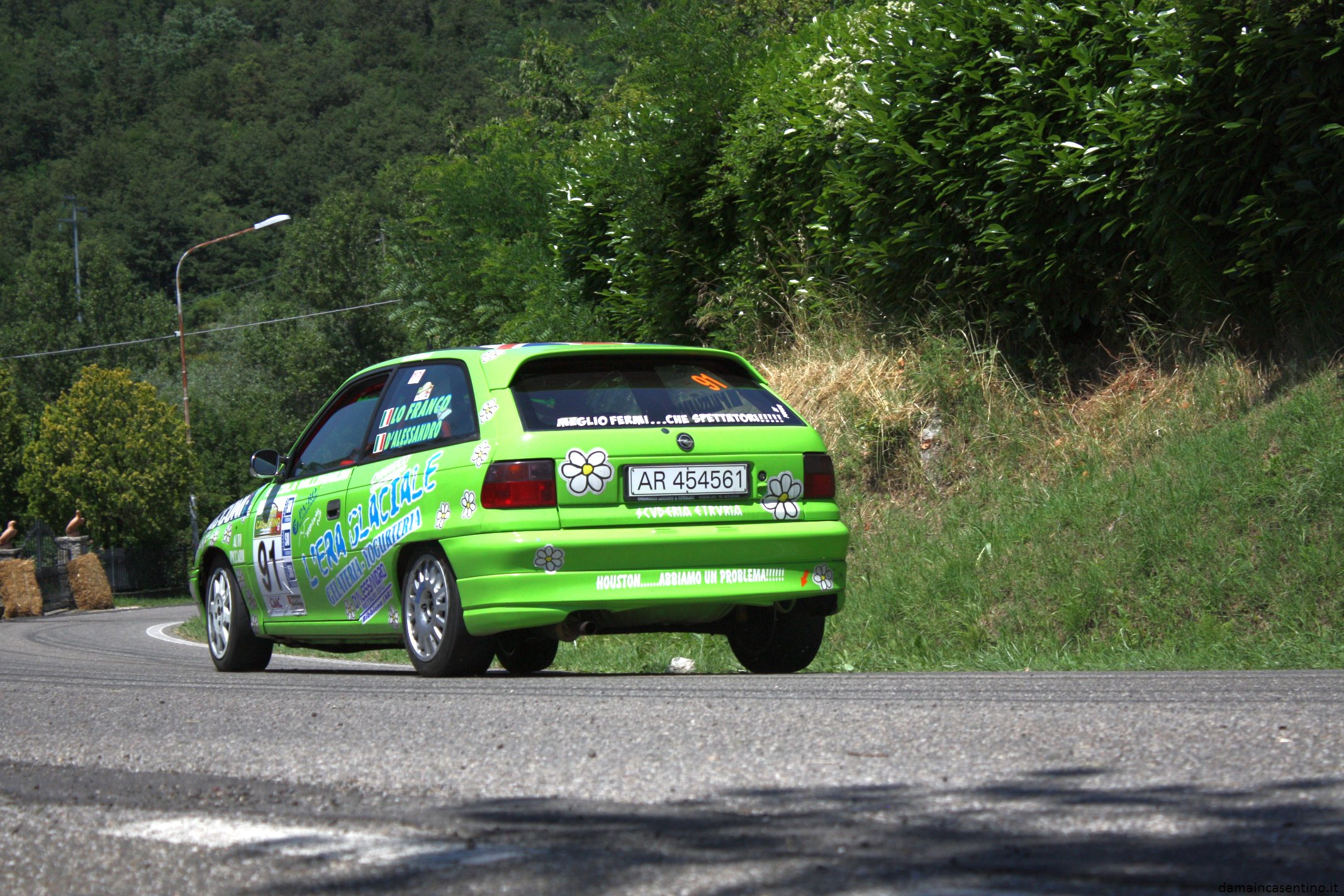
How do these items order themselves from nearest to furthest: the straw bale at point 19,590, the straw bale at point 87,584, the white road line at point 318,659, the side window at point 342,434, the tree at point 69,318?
the side window at point 342,434
the white road line at point 318,659
the straw bale at point 19,590
the straw bale at point 87,584
the tree at point 69,318

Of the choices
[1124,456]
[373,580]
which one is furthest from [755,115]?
[373,580]

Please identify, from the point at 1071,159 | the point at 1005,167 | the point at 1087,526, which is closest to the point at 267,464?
the point at 1087,526

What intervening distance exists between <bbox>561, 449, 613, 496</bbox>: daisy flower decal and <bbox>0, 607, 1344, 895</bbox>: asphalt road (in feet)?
4.09

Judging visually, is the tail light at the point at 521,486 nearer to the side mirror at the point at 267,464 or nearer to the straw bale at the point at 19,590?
the side mirror at the point at 267,464

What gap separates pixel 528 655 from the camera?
27.9 feet

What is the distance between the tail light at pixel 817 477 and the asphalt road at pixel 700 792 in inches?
63.0

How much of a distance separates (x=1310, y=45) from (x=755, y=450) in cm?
451

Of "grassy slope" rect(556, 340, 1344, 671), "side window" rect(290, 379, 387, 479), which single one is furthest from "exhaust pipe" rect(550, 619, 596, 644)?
"grassy slope" rect(556, 340, 1344, 671)

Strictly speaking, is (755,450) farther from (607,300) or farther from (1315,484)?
(607,300)

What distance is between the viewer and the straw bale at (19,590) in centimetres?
3136

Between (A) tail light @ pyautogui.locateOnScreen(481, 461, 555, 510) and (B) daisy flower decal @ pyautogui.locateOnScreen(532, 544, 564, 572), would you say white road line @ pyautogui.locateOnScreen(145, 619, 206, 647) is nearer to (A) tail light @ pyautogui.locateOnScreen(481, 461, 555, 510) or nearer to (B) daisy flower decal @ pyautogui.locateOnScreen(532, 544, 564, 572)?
(A) tail light @ pyautogui.locateOnScreen(481, 461, 555, 510)

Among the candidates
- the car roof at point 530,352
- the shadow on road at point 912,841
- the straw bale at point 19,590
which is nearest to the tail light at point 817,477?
the car roof at point 530,352

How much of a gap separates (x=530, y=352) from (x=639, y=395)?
575 millimetres

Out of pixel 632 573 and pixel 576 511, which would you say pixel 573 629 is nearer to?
pixel 632 573
